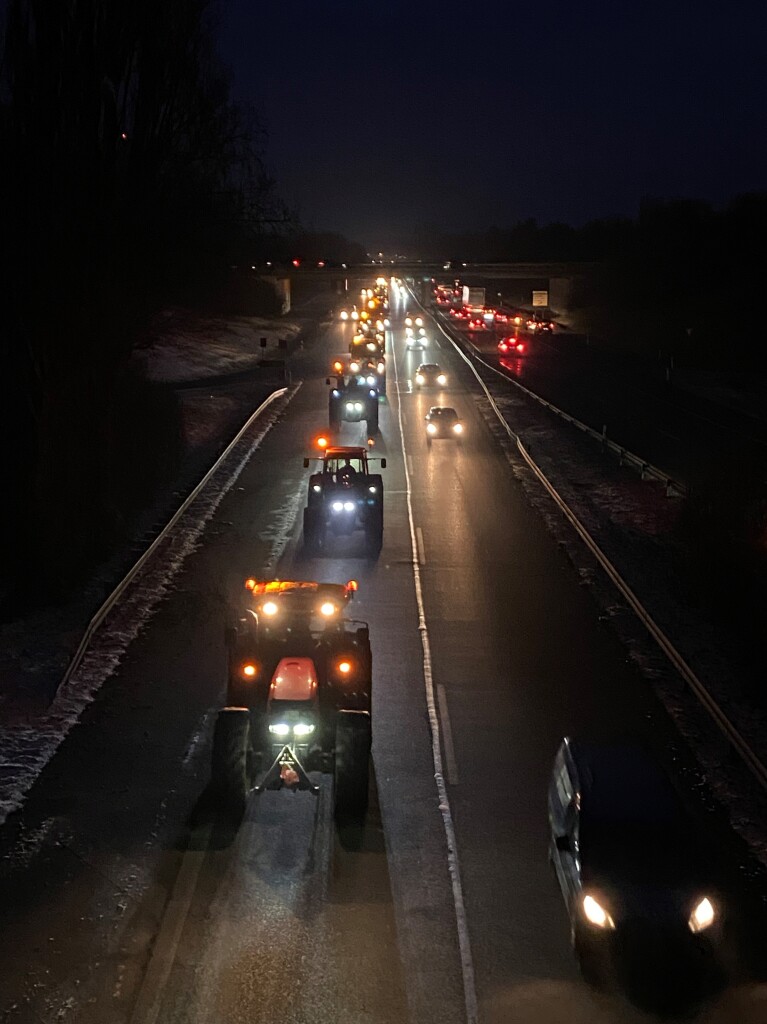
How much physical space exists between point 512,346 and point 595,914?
75668 millimetres

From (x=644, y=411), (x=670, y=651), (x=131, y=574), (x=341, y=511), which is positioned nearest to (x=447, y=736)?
(x=670, y=651)

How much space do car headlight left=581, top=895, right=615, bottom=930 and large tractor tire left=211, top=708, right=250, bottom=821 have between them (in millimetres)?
4439

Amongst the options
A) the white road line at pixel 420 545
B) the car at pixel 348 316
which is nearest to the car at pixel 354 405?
the white road line at pixel 420 545

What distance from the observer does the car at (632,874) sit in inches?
375

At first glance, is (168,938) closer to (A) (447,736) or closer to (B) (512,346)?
(A) (447,736)

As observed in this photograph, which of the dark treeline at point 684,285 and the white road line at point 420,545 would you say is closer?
the white road line at point 420,545

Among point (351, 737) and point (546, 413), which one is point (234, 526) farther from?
point (546, 413)

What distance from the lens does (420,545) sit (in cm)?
2719

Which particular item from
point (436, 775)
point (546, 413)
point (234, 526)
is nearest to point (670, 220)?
point (546, 413)

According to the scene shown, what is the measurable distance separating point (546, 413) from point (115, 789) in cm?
3915

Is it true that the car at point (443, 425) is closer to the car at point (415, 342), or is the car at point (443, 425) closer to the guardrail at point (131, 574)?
the guardrail at point (131, 574)

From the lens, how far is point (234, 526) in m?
29.0

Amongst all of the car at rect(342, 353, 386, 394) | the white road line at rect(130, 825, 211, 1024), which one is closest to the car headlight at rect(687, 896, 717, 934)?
the white road line at rect(130, 825, 211, 1024)

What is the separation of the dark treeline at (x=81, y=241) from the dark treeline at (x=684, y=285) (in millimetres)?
51050
